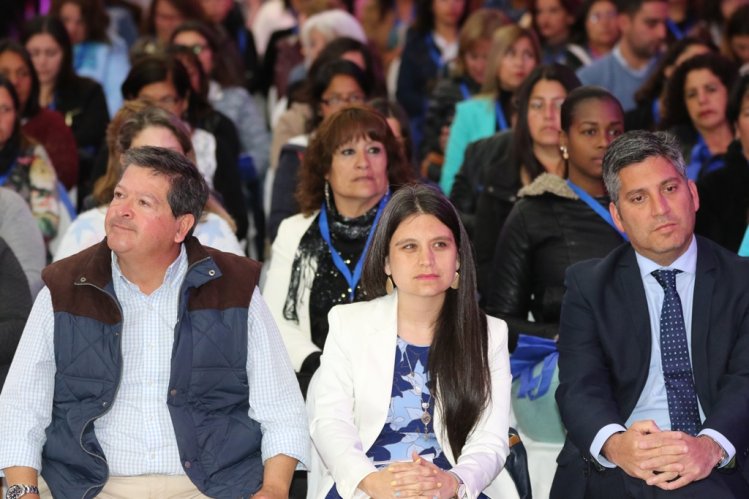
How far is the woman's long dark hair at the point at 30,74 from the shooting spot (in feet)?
23.0

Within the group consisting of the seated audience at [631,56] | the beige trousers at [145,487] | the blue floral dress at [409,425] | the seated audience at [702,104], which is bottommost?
the beige trousers at [145,487]

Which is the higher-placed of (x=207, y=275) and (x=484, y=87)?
(x=484, y=87)

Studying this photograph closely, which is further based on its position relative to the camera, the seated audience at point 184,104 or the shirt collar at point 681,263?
the seated audience at point 184,104

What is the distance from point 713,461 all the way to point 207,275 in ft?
5.52

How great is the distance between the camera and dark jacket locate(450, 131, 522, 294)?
590 cm

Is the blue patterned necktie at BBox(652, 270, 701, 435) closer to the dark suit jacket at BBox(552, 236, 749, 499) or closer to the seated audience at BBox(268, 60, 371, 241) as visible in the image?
the dark suit jacket at BBox(552, 236, 749, 499)

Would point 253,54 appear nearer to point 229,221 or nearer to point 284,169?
point 284,169

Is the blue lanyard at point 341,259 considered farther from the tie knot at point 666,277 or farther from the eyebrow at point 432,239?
the tie knot at point 666,277

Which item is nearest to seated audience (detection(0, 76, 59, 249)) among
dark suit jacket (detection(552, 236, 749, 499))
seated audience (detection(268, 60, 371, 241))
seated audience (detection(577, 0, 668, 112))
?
seated audience (detection(268, 60, 371, 241))

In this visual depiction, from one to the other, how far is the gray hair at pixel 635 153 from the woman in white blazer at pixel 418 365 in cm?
53

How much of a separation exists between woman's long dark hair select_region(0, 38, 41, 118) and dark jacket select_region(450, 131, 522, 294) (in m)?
2.30

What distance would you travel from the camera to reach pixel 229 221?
18.1ft

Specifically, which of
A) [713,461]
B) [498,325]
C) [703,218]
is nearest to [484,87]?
[703,218]

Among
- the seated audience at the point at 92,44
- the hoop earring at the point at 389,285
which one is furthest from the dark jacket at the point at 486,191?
the seated audience at the point at 92,44
